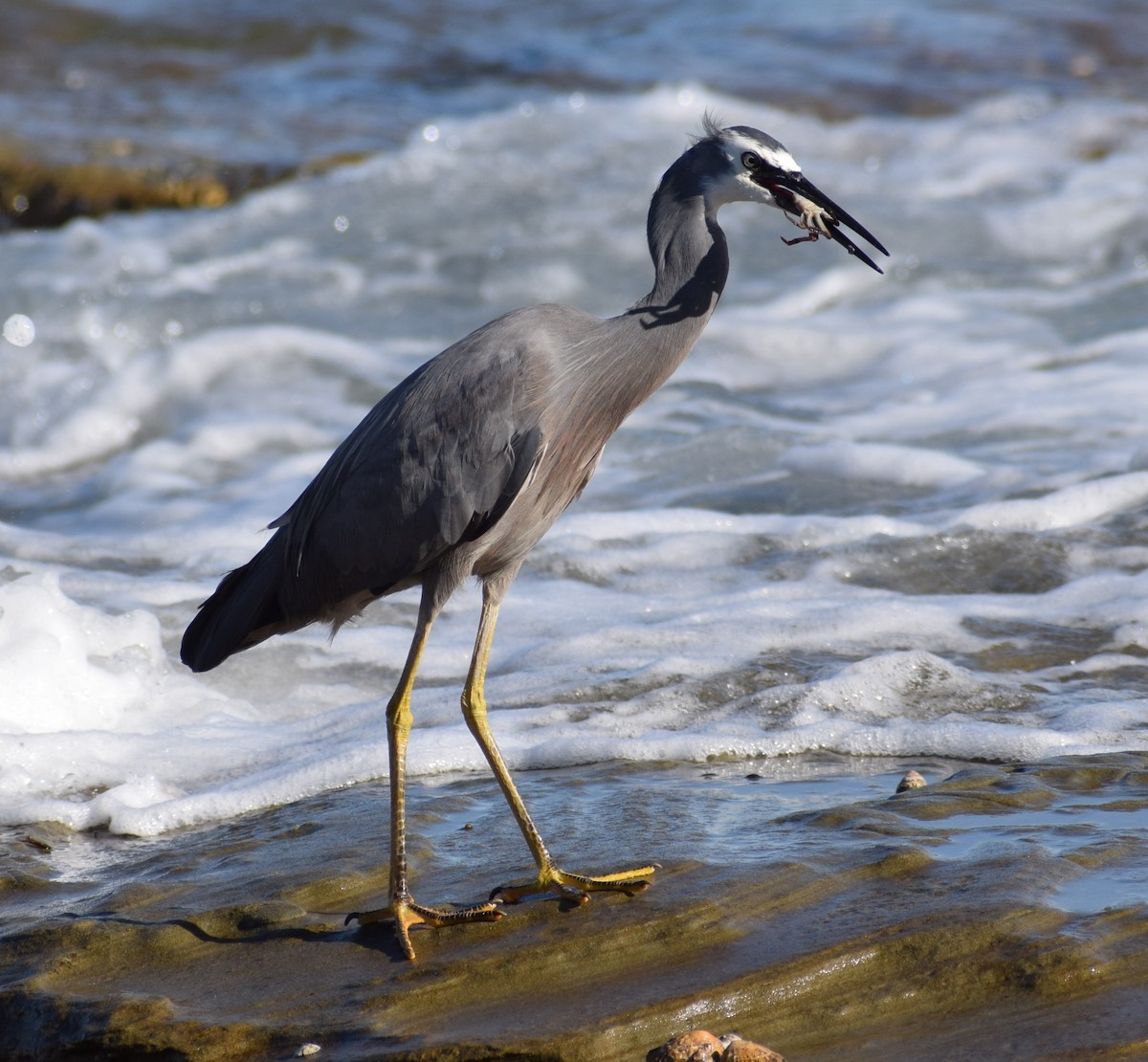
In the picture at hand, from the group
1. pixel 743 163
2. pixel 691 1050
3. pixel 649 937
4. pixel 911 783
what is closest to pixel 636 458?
pixel 911 783

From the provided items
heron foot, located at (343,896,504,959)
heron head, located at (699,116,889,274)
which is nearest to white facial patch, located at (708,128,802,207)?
heron head, located at (699,116,889,274)

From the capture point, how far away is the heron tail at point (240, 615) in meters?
4.19

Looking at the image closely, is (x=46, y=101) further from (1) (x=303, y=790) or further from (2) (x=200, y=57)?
(1) (x=303, y=790)

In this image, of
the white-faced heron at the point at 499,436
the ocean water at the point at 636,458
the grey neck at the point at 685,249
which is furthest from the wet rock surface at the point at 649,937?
the grey neck at the point at 685,249

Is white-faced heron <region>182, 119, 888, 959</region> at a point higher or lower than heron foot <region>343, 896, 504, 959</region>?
higher

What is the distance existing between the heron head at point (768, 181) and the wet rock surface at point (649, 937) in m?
1.49

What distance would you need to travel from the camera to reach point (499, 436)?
3859 mm

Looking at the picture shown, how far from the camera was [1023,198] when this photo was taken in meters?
12.8

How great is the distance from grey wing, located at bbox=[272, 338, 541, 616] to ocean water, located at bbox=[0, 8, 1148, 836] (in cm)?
93

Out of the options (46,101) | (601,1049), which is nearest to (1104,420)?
(601,1049)

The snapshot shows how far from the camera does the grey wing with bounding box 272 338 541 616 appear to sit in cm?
386

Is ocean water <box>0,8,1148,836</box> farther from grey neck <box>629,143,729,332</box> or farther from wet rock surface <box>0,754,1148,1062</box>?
grey neck <box>629,143,729,332</box>

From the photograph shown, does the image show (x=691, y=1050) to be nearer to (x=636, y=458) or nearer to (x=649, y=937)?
(x=649, y=937)

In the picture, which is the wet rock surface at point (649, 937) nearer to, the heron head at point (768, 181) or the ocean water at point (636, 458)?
the ocean water at point (636, 458)
